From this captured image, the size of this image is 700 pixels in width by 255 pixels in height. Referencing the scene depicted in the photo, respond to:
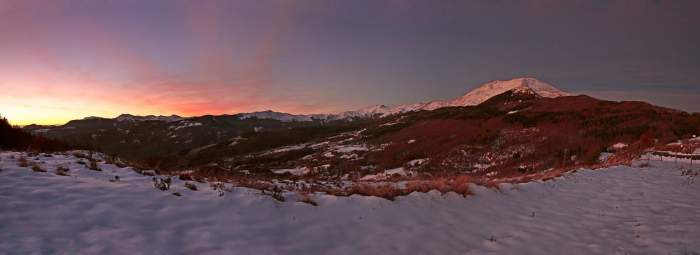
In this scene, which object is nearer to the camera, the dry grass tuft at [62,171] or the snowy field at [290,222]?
the snowy field at [290,222]

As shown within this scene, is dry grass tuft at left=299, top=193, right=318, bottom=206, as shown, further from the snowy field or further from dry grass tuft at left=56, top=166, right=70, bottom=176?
dry grass tuft at left=56, top=166, right=70, bottom=176

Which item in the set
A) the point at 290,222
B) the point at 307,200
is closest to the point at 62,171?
the point at 307,200

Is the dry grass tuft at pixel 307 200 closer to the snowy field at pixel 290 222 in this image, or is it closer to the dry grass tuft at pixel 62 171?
the snowy field at pixel 290 222

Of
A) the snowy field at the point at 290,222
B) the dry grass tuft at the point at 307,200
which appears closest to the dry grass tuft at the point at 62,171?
the snowy field at the point at 290,222

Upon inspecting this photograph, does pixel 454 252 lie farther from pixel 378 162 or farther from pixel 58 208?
pixel 378 162

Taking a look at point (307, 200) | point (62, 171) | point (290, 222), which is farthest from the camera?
point (62, 171)

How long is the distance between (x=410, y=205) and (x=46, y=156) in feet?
38.3

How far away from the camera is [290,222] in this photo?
7.72 meters

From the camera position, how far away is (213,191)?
9055 mm

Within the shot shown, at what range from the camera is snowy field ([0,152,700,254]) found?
6.02m

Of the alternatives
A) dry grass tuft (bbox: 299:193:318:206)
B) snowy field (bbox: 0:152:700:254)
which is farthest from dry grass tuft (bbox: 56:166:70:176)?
dry grass tuft (bbox: 299:193:318:206)

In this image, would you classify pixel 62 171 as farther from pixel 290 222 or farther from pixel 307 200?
pixel 290 222

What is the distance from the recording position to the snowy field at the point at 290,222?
6023 millimetres

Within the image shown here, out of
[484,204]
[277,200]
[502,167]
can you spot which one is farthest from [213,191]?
[502,167]
